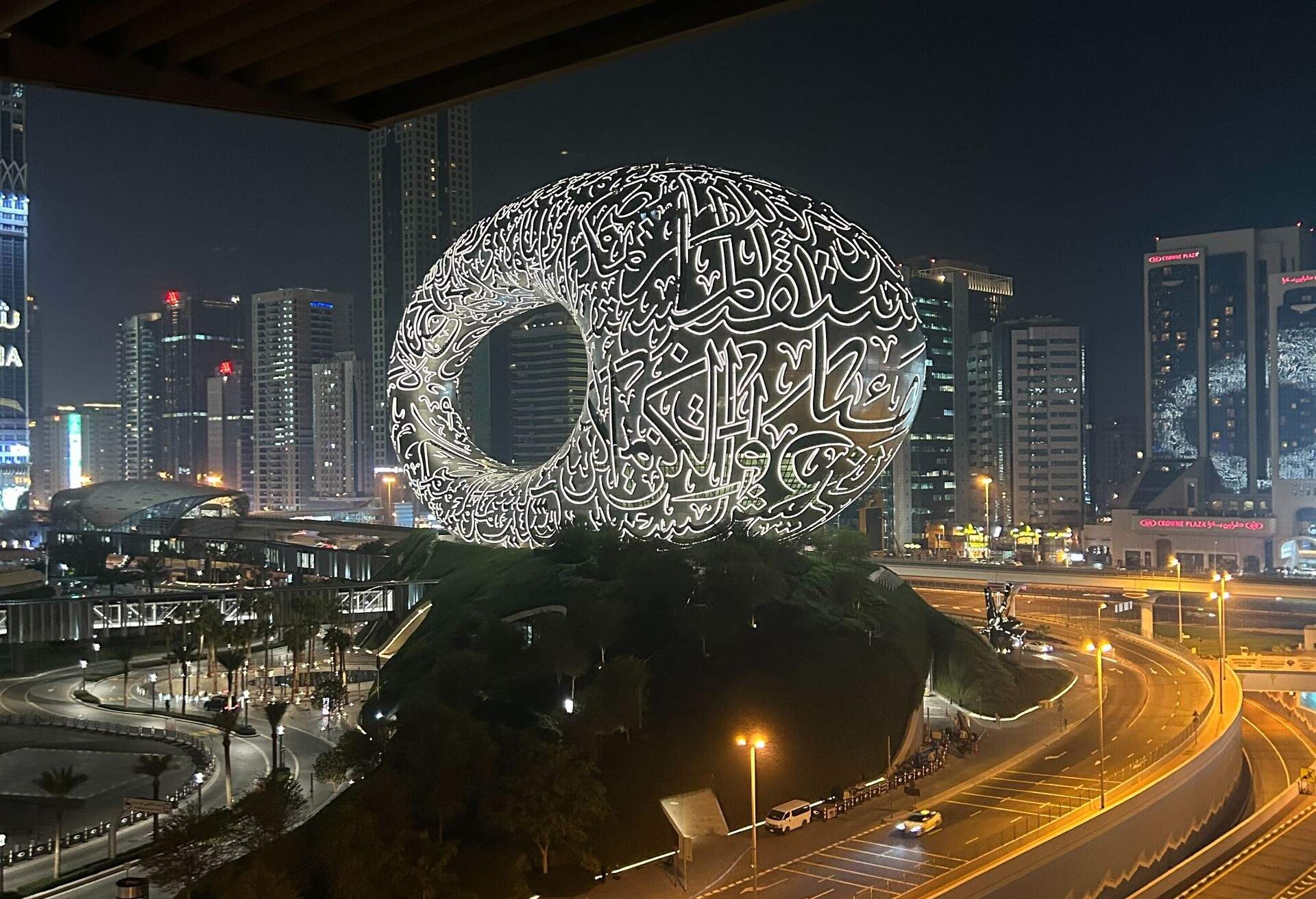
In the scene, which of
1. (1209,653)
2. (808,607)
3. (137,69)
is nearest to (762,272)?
(808,607)

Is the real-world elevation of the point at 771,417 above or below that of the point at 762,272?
below

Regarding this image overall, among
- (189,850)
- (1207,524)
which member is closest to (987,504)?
(1207,524)

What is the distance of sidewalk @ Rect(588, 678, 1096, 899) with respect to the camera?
22406mm

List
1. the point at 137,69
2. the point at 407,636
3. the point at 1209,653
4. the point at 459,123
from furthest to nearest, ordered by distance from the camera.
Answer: the point at 459,123
the point at 1209,653
the point at 407,636
the point at 137,69

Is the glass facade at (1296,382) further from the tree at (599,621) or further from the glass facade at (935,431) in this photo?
the tree at (599,621)

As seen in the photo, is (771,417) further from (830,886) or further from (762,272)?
(830,886)

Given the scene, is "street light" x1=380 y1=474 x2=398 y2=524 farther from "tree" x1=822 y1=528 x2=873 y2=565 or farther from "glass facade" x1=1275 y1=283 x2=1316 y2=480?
"glass facade" x1=1275 y1=283 x2=1316 y2=480

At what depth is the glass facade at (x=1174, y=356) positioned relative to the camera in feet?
407

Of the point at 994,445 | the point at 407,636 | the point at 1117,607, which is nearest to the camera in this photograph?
the point at 407,636

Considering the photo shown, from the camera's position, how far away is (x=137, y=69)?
16.3ft

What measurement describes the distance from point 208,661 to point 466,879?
28489 millimetres

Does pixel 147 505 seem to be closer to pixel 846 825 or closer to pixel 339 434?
pixel 339 434

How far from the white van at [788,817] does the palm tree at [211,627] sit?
958 inches

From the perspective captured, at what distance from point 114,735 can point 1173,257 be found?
115 meters
